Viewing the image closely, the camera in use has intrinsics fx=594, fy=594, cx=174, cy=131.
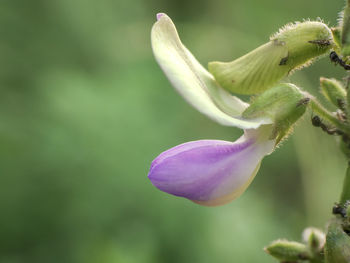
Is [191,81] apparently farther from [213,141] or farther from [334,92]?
[334,92]

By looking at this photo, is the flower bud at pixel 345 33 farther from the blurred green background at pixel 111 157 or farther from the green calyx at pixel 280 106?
the blurred green background at pixel 111 157

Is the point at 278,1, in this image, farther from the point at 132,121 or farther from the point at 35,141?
the point at 35,141

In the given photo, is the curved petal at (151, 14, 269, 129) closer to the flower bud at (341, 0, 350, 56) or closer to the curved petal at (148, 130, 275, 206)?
the curved petal at (148, 130, 275, 206)

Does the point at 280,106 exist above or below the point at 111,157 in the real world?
below

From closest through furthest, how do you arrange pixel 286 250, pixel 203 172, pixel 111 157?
pixel 203 172 < pixel 286 250 < pixel 111 157

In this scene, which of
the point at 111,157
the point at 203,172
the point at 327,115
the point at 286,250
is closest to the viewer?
the point at 203,172

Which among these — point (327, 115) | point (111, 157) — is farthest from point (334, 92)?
point (111, 157)

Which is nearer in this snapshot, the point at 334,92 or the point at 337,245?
the point at 337,245

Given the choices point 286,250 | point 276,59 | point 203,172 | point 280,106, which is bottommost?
point 286,250
